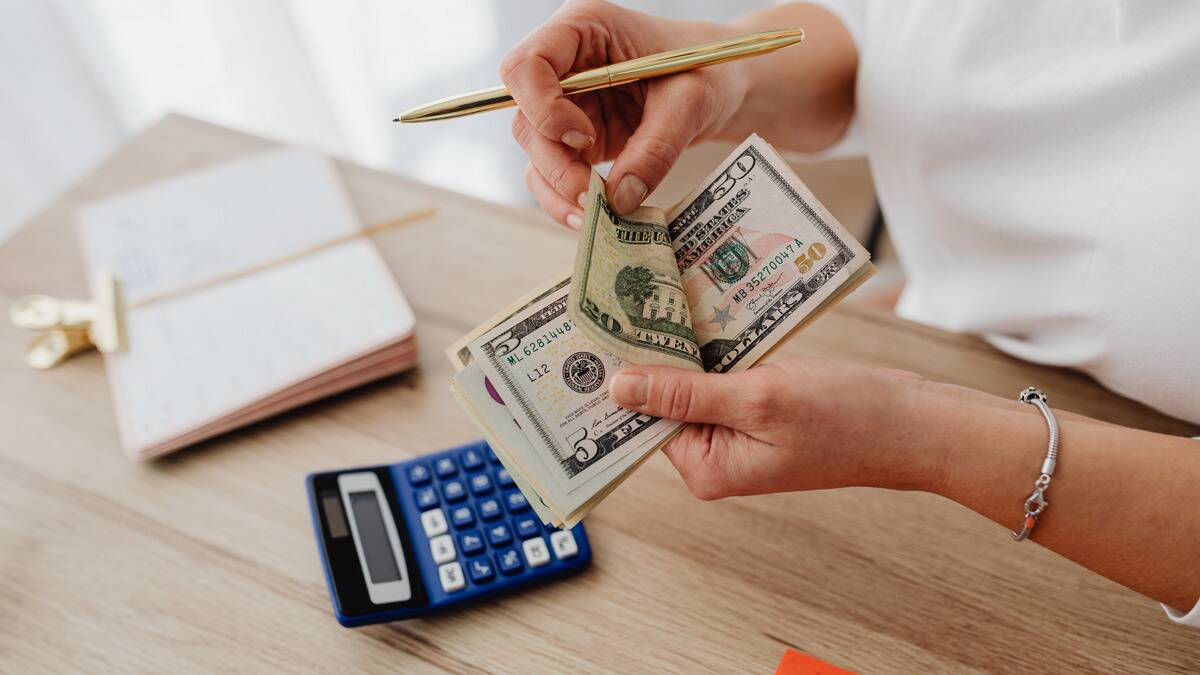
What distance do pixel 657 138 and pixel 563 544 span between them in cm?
34

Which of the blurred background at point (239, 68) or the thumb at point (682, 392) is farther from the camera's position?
the blurred background at point (239, 68)

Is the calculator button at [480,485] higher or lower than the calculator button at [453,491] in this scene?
higher

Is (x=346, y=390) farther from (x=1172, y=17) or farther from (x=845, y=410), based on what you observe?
(x=1172, y=17)

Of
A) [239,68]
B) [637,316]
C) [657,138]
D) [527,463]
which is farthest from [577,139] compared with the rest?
[239,68]

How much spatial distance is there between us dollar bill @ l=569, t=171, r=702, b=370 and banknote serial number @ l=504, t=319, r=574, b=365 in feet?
0.19

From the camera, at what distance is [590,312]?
589mm

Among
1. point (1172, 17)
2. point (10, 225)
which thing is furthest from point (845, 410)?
point (10, 225)

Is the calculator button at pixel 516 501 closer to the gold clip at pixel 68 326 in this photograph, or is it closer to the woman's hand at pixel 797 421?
the woman's hand at pixel 797 421

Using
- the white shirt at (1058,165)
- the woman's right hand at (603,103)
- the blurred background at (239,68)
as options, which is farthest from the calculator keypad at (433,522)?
the blurred background at (239,68)

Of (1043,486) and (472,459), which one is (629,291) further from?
(1043,486)

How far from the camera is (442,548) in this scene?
0.66 meters

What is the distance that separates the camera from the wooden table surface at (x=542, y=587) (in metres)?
0.62

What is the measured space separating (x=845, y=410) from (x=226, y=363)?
57 cm

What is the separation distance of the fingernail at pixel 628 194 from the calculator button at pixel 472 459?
0.81 feet
